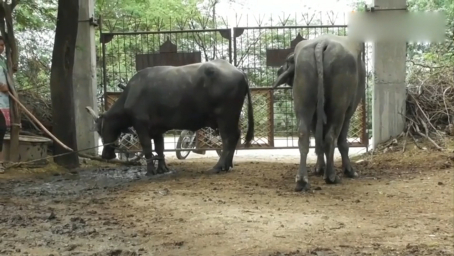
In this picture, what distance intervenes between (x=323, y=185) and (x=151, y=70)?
3.50 metres

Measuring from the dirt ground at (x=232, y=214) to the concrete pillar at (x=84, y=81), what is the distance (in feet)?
8.05

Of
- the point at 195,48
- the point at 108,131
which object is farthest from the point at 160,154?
the point at 195,48

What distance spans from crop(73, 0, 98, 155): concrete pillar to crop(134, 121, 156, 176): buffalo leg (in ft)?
8.45

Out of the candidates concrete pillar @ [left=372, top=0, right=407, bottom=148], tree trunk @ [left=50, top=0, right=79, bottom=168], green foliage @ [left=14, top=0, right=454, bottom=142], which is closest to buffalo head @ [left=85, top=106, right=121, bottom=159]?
tree trunk @ [left=50, top=0, right=79, bottom=168]

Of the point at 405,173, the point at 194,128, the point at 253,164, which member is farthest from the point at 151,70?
the point at 405,173

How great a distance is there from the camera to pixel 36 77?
540 inches

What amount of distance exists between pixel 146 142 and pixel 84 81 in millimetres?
2923

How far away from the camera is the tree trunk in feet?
32.1

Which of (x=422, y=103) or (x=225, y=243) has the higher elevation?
(x=422, y=103)

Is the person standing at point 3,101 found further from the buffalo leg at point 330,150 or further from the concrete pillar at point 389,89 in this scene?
the concrete pillar at point 389,89

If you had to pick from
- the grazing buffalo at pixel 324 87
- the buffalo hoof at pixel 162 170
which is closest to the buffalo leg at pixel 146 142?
the buffalo hoof at pixel 162 170

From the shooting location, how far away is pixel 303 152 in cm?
704

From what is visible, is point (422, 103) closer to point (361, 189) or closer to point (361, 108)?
point (361, 108)

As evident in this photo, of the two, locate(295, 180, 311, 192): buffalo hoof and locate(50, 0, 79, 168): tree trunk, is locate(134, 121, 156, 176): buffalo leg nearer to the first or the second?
locate(50, 0, 79, 168): tree trunk
